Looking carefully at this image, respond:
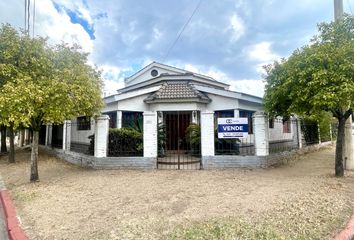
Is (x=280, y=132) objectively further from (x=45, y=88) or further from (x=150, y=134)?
(x=45, y=88)

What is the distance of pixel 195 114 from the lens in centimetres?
1442

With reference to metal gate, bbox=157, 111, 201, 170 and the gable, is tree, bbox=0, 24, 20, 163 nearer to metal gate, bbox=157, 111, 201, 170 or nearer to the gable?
metal gate, bbox=157, 111, 201, 170

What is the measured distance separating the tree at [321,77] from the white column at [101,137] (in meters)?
6.46

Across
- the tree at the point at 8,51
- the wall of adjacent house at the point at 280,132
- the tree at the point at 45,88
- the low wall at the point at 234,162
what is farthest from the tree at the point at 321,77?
the tree at the point at 8,51

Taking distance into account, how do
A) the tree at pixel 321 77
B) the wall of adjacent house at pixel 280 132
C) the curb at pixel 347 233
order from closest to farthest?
the curb at pixel 347 233 → the tree at pixel 321 77 → the wall of adjacent house at pixel 280 132

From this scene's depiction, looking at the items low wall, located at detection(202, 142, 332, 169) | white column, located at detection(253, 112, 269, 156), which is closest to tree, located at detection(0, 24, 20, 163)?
low wall, located at detection(202, 142, 332, 169)

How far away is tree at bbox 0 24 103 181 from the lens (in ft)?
25.5

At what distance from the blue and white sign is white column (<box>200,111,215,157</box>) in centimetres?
36

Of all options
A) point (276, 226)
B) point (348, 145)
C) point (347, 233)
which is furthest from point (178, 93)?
point (347, 233)

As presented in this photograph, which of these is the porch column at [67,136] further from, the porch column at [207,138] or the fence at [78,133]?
the porch column at [207,138]

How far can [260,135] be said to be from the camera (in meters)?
10.0

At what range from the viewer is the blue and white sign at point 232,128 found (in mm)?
10109

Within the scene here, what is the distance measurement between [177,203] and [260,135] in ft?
17.3

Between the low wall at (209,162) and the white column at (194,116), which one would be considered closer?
the low wall at (209,162)
